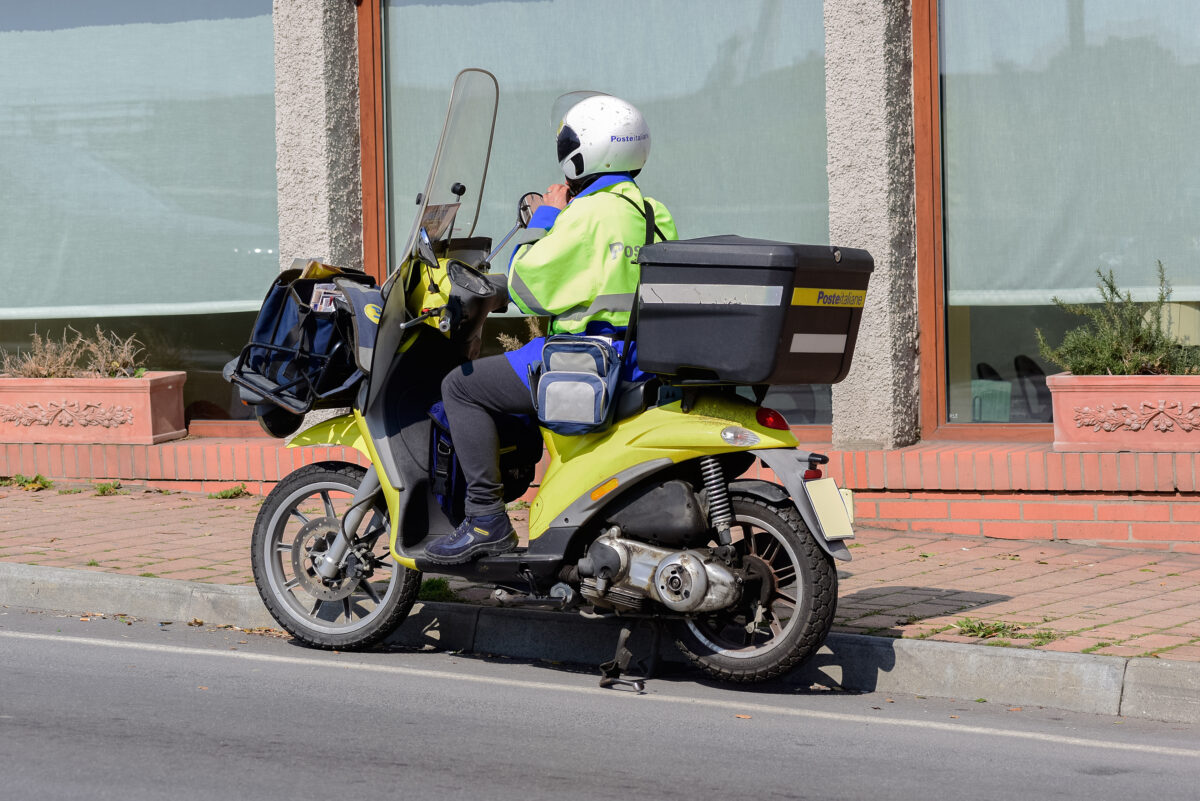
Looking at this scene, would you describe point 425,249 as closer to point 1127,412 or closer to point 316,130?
point 1127,412

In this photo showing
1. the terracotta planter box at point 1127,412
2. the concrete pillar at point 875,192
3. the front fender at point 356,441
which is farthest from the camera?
the concrete pillar at point 875,192

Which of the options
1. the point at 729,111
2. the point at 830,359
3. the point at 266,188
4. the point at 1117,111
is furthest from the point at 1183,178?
the point at 266,188

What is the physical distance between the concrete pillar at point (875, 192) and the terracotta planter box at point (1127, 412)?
949 millimetres

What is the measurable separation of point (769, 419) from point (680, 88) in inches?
176

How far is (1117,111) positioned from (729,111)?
224cm

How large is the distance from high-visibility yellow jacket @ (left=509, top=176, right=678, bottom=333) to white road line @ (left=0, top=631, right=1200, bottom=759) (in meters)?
1.33

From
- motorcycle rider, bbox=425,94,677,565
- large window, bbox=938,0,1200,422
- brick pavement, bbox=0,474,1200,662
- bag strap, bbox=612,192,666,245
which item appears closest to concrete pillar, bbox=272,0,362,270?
brick pavement, bbox=0,474,1200,662

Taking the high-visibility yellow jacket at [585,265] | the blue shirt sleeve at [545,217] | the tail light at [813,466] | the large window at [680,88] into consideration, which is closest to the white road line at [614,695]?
the tail light at [813,466]

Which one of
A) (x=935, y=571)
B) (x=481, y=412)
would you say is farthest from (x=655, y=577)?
(x=935, y=571)

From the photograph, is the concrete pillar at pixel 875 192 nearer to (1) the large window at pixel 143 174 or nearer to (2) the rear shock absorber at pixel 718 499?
(2) the rear shock absorber at pixel 718 499

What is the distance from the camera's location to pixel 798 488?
5227 mm

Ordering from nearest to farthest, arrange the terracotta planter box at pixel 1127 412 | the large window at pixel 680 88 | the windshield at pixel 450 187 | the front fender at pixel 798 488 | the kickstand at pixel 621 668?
the front fender at pixel 798 488 < the kickstand at pixel 621 668 < the windshield at pixel 450 187 < the terracotta planter box at pixel 1127 412 < the large window at pixel 680 88

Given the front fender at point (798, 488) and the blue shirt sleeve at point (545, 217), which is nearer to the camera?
the front fender at point (798, 488)

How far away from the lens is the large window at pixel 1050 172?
334 inches
